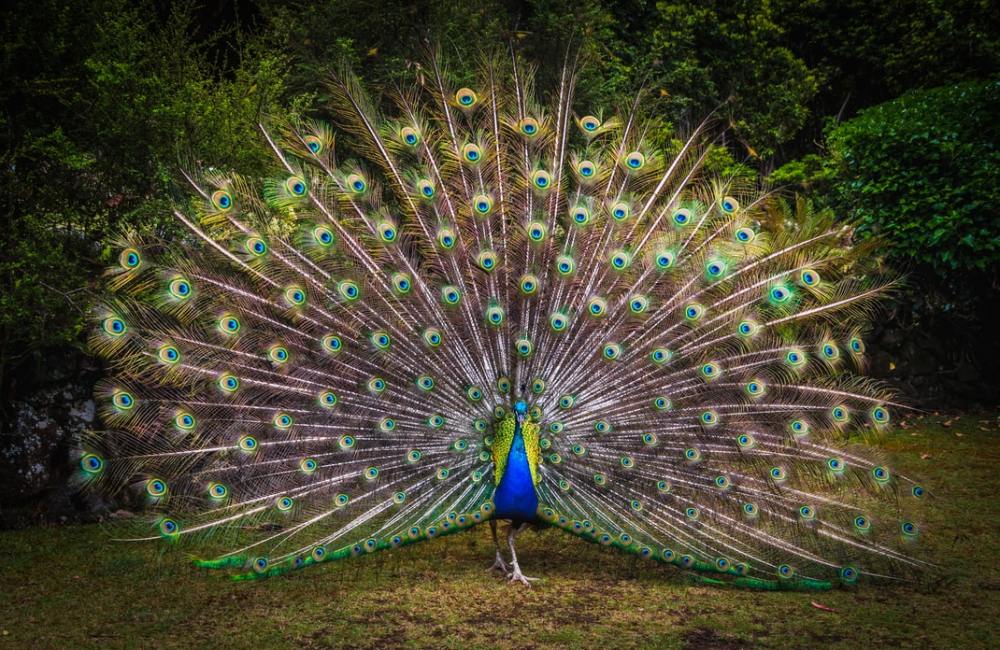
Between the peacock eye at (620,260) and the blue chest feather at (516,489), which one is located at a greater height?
the peacock eye at (620,260)

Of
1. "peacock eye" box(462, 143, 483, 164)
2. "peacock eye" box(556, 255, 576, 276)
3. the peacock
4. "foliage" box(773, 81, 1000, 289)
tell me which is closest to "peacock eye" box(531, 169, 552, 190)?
the peacock

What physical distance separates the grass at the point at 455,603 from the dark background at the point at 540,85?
137 centimetres

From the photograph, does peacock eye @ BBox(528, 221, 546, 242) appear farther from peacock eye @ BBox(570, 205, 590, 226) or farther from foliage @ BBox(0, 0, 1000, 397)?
foliage @ BBox(0, 0, 1000, 397)

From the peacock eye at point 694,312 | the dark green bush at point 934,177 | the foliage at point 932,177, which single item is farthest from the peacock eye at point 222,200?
the foliage at point 932,177

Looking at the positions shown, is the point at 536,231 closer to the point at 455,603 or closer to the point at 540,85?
the point at 455,603

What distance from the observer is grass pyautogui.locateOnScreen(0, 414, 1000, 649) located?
4.46 m

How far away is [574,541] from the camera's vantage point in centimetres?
618

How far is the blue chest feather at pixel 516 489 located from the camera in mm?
4855

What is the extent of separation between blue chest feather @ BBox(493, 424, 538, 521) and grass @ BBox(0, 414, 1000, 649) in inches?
20.8

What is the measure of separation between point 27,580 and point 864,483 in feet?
16.1

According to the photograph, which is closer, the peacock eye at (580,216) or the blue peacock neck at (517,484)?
the blue peacock neck at (517,484)

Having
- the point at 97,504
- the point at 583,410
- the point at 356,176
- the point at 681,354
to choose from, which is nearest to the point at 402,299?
the point at 356,176

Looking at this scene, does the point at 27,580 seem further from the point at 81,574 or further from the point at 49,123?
the point at 49,123

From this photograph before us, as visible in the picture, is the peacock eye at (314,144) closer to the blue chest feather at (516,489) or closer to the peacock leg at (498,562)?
the blue chest feather at (516,489)
